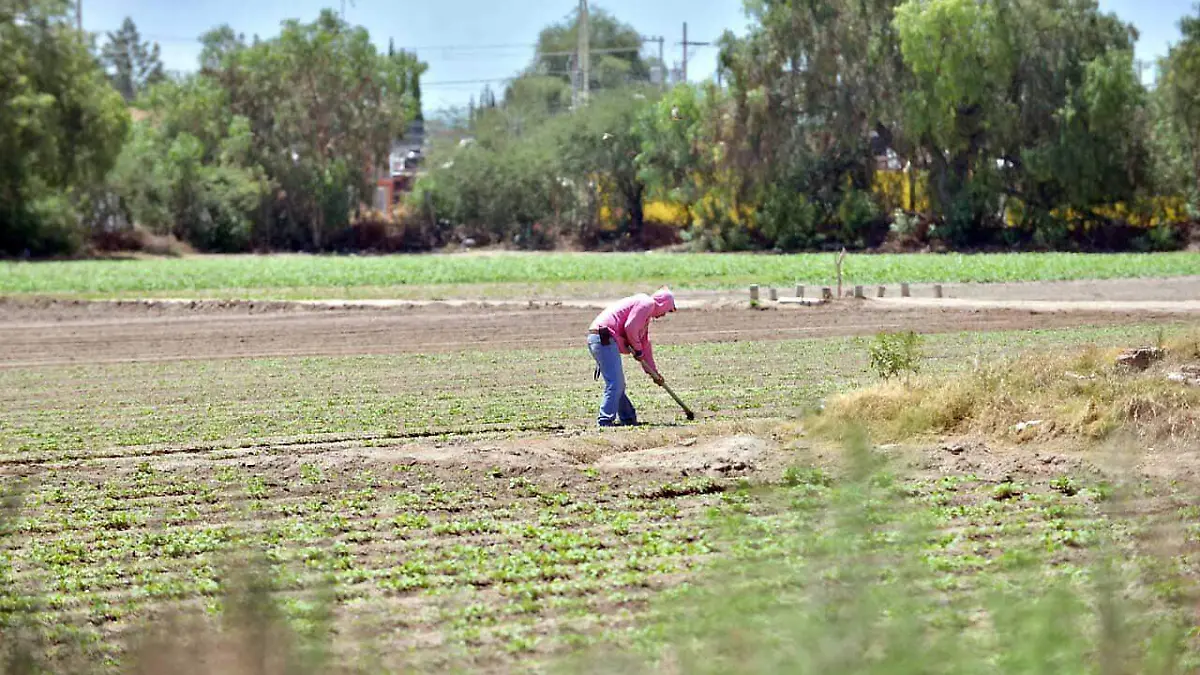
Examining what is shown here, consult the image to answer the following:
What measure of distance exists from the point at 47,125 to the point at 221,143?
15.8 meters

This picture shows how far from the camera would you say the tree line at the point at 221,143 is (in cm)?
6531

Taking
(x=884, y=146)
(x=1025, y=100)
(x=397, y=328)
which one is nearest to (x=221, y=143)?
(x=884, y=146)

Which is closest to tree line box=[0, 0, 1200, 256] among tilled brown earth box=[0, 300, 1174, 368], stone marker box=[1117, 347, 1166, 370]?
tilled brown earth box=[0, 300, 1174, 368]

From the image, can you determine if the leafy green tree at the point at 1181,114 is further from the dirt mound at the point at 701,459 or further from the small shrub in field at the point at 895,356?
the dirt mound at the point at 701,459

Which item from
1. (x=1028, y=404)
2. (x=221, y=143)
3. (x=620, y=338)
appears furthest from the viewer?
(x=221, y=143)

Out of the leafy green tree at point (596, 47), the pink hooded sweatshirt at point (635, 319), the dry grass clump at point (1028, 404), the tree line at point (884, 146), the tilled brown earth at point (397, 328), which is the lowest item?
Answer: the tilled brown earth at point (397, 328)

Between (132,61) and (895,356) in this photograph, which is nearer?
(895,356)

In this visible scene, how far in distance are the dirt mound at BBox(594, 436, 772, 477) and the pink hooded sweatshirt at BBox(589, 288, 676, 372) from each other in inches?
67.8

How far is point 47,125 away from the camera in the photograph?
205ft

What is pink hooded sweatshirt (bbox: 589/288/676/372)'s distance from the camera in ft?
50.2

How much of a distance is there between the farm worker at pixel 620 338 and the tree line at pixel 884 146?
41.3m

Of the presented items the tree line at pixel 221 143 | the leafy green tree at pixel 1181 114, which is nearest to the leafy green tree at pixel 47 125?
the tree line at pixel 221 143

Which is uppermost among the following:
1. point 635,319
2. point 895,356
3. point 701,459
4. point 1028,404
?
point 635,319

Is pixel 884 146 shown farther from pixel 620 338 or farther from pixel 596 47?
pixel 596 47
